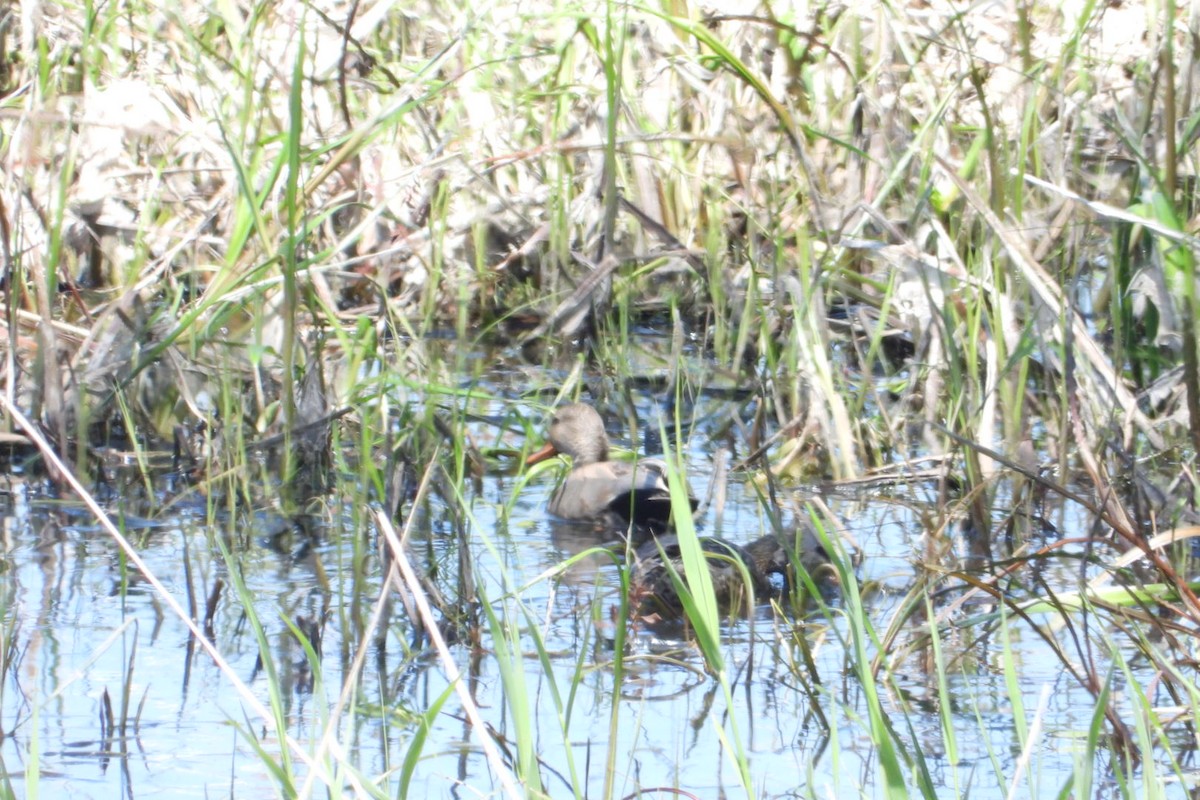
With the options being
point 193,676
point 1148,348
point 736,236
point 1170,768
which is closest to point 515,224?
point 736,236

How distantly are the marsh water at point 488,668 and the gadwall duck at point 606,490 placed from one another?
3.7 inches

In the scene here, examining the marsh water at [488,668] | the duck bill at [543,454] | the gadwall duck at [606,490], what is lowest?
the marsh water at [488,668]

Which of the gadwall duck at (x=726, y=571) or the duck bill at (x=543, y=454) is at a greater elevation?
the duck bill at (x=543, y=454)

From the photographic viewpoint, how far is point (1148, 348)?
4.69m

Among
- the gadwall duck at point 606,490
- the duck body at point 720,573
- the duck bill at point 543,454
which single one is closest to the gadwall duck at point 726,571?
the duck body at point 720,573

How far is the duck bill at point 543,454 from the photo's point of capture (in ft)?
15.7

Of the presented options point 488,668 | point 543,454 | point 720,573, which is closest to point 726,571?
point 720,573

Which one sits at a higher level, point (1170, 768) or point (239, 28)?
point (239, 28)

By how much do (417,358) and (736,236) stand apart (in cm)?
239

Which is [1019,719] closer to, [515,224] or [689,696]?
[689,696]

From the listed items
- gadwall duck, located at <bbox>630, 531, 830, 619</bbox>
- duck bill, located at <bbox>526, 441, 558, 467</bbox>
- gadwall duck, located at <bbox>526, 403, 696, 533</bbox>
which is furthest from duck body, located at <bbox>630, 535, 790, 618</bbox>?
duck bill, located at <bbox>526, 441, 558, 467</bbox>

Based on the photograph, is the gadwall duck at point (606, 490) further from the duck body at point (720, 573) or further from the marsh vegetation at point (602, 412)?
the duck body at point (720, 573)

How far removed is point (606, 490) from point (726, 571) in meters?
0.80

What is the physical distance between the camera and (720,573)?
3.58m
